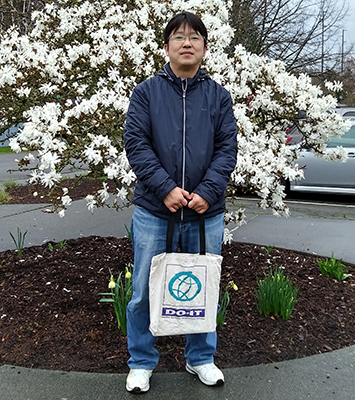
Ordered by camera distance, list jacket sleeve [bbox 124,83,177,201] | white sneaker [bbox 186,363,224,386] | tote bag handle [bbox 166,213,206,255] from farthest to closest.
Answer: white sneaker [bbox 186,363,224,386] → tote bag handle [bbox 166,213,206,255] → jacket sleeve [bbox 124,83,177,201]

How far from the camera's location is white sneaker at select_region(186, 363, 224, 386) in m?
2.48

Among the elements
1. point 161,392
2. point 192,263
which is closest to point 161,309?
point 192,263

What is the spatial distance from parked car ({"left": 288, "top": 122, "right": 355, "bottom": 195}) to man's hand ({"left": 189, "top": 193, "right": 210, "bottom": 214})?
20.3ft

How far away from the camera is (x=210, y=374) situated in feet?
8.19

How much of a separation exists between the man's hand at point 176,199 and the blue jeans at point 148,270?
0.15 meters

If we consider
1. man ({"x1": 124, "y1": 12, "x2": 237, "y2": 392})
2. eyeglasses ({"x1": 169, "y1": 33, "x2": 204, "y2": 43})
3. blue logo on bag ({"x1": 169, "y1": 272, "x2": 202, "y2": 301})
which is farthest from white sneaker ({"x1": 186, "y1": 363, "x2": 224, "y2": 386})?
eyeglasses ({"x1": 169, "y1": 33, "x2": 204, "y2": 43})

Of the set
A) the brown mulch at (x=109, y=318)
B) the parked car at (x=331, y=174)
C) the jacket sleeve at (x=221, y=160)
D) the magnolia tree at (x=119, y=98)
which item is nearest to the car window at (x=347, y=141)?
the parked car at (x=331, y=174)

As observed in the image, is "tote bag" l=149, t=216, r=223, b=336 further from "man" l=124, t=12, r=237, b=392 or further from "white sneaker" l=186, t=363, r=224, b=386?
"white sneaker" l=186, t=363, r=224, b=386

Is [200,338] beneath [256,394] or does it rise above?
above

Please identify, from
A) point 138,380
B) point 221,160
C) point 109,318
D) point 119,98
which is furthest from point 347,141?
point 138,380

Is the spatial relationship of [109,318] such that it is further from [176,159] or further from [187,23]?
[187,23]

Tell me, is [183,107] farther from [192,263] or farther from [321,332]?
[321,332]

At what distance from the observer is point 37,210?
696cm

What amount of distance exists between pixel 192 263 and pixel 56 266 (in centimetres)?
213
